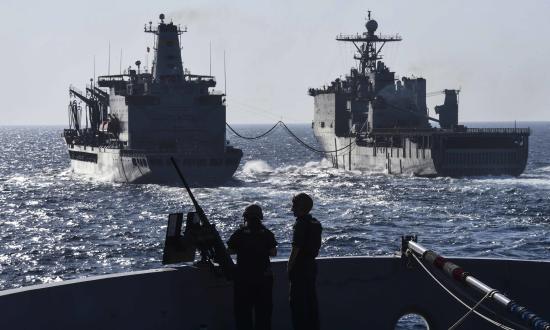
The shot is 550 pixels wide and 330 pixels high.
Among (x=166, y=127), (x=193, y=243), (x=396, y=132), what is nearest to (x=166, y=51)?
(x=166, y=127)

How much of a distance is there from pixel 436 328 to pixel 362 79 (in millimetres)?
83735

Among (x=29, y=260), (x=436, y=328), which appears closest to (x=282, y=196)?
(x=29, y=260)

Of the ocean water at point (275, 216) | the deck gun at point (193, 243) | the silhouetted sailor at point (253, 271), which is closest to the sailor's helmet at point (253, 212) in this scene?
the silhouetted sailor at point (253, 271)

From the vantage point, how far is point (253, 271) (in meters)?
8.62

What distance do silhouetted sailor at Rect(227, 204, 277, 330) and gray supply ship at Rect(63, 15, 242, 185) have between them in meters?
55.2

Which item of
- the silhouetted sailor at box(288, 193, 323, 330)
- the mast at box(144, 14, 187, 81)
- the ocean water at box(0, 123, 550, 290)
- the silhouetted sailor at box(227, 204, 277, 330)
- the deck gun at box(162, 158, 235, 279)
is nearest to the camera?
the silhouetted sailor at box(288, 193, 323, 330)

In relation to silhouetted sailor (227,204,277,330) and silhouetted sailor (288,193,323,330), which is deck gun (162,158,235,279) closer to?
silhouetted sailor (227,204,277,330)

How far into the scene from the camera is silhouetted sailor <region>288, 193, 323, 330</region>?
8453 mm

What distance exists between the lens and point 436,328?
32.1ft

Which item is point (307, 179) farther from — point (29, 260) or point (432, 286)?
point (432, 286)

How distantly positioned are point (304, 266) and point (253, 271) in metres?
0.48

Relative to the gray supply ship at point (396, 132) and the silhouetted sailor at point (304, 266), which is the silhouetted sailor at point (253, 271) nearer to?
the silhouetted sailor at point (304, 266)

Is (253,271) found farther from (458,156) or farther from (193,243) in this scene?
(458,156)

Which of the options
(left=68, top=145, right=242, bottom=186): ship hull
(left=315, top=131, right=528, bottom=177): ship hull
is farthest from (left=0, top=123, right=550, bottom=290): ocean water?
(left=315, top=131, right=528, bottom=177): ship hull
